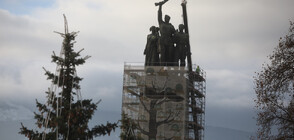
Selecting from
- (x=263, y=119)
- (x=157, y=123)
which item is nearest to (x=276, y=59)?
(x=263, y=119)

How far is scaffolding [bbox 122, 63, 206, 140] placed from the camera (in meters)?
50.0

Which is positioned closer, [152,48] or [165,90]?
[165,90]

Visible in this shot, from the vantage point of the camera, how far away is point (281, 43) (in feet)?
75.7

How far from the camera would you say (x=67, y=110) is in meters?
20.8

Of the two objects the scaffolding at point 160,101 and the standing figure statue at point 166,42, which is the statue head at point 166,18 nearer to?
the standing figure statue at point 166,42

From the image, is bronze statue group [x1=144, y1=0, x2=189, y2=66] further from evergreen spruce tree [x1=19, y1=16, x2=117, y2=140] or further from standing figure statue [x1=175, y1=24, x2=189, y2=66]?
evergreen spruce tree [x1=19, y1=16, x2=117, y2=140]

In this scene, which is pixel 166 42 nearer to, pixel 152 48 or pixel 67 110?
pixel 152 48

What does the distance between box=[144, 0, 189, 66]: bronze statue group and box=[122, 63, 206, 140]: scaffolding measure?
86.3 inches

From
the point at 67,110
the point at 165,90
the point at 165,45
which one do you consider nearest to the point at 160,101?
the point at 165,90

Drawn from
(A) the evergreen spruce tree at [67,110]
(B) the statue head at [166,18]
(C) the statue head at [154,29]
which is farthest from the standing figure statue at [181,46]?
(A) the evergreen spruce tree at [67,110]

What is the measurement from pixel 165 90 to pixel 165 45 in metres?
6.11

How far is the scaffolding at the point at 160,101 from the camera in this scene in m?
50.0

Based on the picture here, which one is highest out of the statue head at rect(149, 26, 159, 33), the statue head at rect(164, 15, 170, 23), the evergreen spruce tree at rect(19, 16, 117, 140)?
the statue head at rect(164, 15, 170, 23)

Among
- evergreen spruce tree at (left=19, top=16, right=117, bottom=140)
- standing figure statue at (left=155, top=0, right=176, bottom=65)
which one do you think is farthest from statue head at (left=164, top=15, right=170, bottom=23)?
evergreen spruce tree at (left=19, top=16, right=117, bottom=140)
